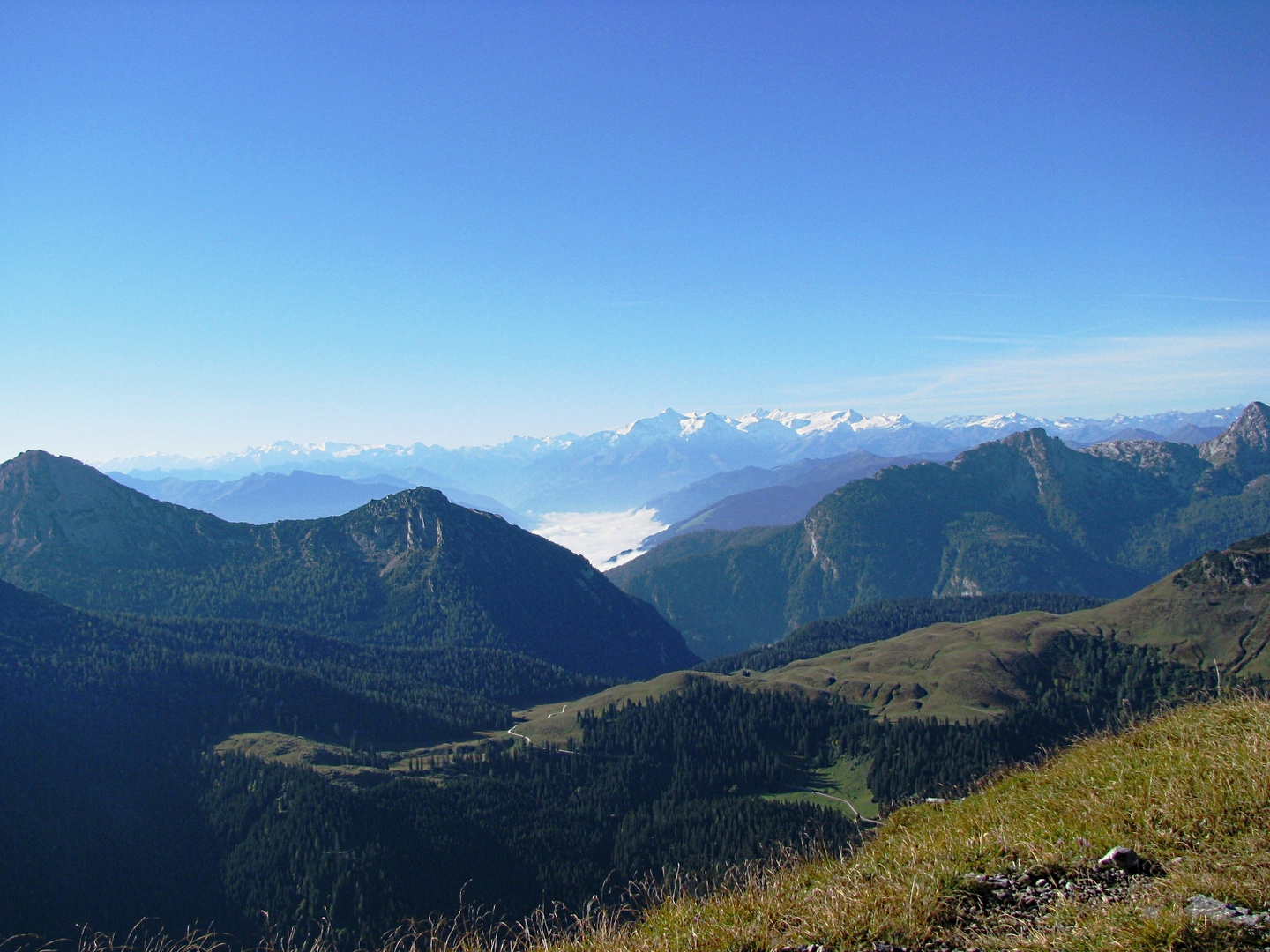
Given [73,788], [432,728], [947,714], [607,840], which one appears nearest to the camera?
[607,840]

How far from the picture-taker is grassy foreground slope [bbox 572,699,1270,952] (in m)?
8.66

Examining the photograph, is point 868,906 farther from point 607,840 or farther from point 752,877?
point 607,840

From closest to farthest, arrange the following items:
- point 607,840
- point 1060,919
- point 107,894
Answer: point 1060,919 < point 107,894 < point 607,840

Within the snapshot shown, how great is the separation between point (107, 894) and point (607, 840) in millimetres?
73845

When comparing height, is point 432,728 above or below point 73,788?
below

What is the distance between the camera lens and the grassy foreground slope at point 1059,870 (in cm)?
866

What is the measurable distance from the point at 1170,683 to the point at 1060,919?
22662 centimetres

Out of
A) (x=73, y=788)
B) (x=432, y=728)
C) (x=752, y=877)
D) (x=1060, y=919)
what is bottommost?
(x=432, y=728)

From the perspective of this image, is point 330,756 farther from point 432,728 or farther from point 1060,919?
point 1060,919

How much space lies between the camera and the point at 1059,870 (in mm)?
10258

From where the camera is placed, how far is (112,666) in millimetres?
178125

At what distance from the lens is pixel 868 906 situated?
31.5 ft

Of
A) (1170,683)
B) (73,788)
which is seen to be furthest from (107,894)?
(1170,683)

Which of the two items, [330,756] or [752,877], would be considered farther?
[330,756]
